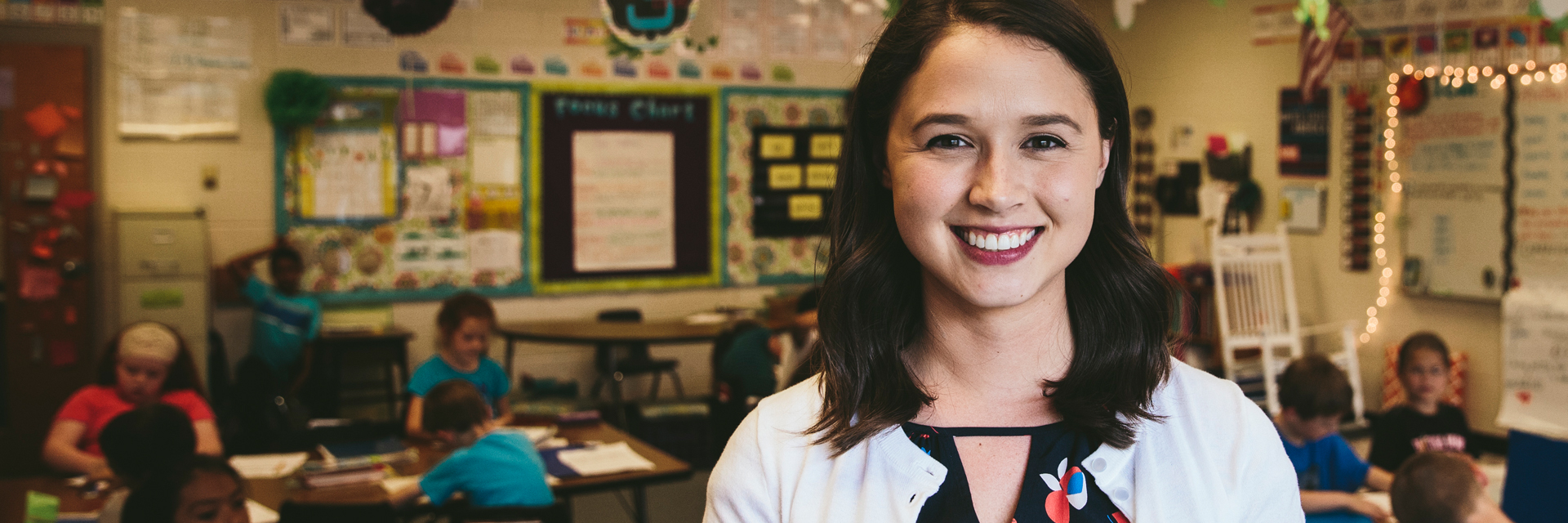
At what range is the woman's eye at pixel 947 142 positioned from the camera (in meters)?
1.06

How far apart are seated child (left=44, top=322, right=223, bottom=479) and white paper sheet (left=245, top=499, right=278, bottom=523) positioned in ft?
1.67

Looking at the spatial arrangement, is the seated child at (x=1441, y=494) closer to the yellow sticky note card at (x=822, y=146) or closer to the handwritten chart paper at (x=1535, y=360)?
the handwritten chart paper at (x=1535, y=360)

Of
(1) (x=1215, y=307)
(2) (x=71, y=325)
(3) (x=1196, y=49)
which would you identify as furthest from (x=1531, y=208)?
(2) (x=71, y=325)

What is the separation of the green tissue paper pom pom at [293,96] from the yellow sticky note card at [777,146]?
2.87 metres

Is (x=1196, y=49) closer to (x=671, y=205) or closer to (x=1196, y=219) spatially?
(x=1196, y=219)

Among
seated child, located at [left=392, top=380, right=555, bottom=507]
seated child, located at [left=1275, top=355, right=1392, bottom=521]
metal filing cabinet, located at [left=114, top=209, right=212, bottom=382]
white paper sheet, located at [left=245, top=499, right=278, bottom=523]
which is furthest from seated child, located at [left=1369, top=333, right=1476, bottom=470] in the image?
metal filing cabinet, located at [left=114, top=209, right=212, bottom=382]

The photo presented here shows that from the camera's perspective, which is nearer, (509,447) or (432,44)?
(509,447)

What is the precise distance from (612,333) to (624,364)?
446 mm

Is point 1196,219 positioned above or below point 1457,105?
below

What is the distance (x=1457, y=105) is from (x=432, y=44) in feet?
18.9

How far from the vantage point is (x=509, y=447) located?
3297mm

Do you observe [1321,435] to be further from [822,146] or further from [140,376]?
[822,146]

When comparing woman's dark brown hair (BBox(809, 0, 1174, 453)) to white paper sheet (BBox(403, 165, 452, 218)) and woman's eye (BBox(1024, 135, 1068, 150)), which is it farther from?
white paper sheet (BBox(403, 165, 452, 218))

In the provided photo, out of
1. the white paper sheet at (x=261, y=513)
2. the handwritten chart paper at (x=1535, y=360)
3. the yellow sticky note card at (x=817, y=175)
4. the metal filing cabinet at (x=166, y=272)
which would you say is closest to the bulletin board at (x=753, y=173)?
the yellow sticky note card at (x=817, y=175)
